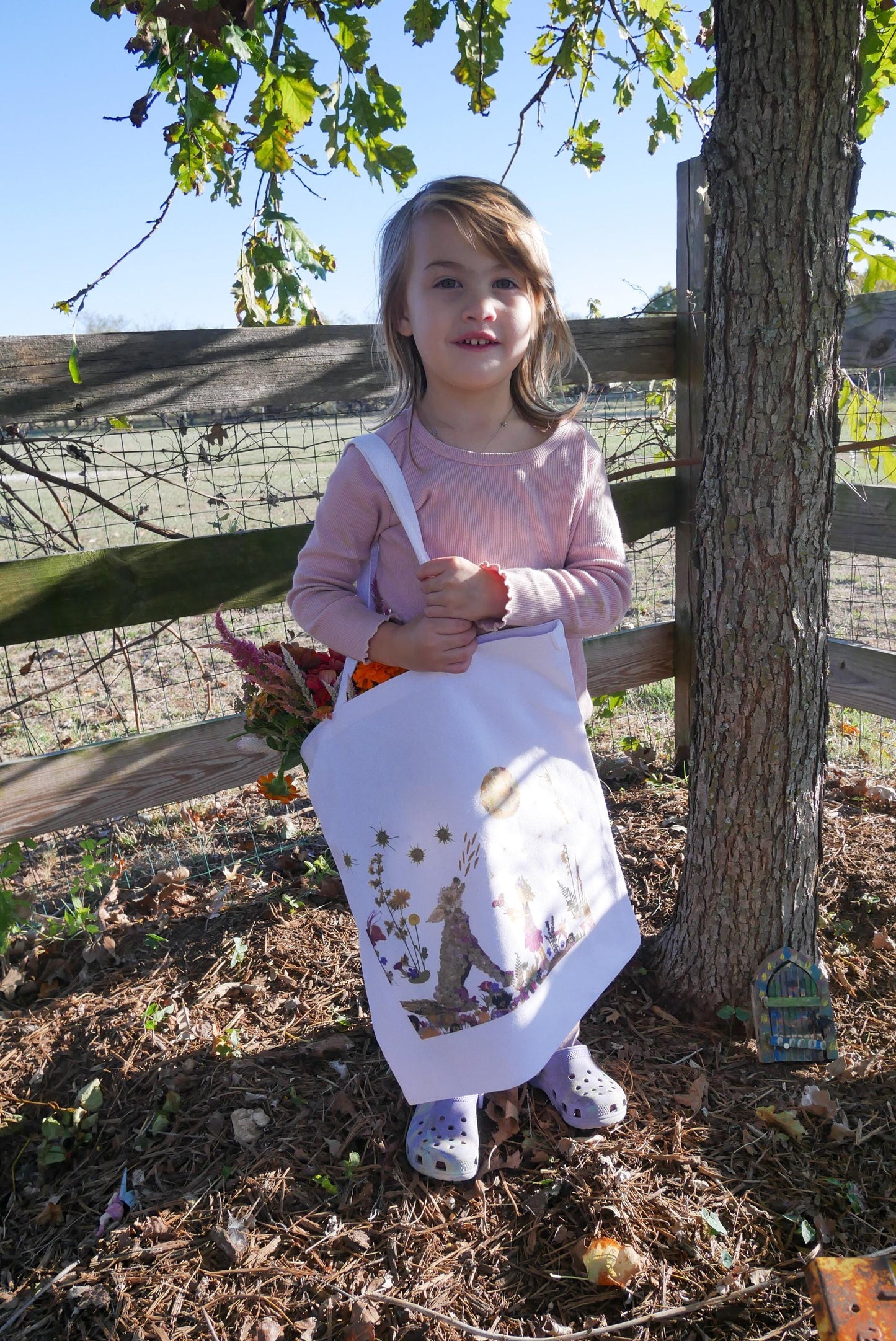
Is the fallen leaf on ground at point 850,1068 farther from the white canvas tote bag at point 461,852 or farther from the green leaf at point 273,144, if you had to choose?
the green leaf at point 273,144

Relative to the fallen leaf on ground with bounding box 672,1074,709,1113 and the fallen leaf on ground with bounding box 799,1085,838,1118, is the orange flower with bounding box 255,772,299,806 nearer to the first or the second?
the fallen leaf on ground with bounding box 672,1074,709,1113

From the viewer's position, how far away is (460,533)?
66.6 inches

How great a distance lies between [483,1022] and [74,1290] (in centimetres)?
91

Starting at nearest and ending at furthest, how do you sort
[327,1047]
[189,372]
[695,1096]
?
[695,1096] → [327,1047] → [189,372]

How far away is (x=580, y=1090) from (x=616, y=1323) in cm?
45

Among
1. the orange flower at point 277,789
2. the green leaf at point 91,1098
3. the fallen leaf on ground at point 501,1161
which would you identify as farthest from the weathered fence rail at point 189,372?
the fallen leaf on ground at point 501,1161

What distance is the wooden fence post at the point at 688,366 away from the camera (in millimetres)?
3064

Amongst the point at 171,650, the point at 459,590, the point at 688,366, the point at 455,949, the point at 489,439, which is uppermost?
the point at 688,366

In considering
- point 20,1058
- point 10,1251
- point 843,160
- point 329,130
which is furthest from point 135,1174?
point 329,130

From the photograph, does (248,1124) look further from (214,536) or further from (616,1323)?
(214,536)

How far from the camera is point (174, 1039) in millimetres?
2193

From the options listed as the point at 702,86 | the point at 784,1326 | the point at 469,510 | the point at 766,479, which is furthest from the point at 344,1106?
the point at 702,86

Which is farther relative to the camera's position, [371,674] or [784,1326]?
[371,674]

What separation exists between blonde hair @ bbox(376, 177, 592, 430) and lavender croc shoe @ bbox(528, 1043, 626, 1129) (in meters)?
1.41
